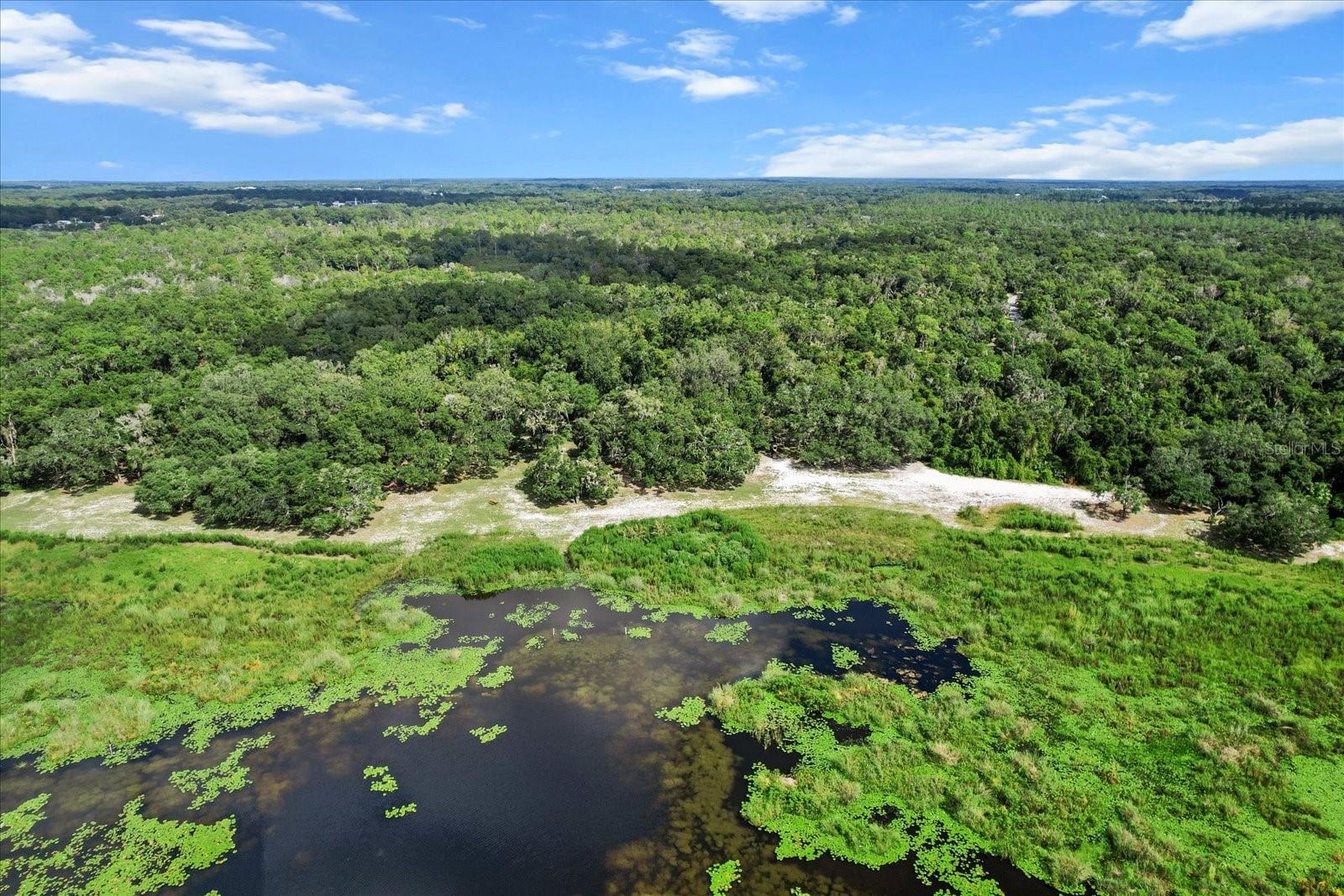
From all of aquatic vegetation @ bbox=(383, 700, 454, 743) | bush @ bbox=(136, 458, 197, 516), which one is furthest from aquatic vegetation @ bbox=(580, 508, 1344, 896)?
bush @ bbox=(136, 458, 197, 516)

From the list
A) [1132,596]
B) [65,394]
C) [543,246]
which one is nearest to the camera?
[1132,596]

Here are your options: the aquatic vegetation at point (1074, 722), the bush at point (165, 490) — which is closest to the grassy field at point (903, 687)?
the aquatic vegetation at point (1074, 722)

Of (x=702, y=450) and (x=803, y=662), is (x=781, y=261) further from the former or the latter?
(x=803, y=662)

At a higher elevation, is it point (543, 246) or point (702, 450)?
point (543, 246)

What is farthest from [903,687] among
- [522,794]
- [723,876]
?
[522,794]

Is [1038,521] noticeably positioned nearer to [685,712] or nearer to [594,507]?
[685,712]

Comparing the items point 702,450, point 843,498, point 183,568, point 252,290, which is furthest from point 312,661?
point 252,290
